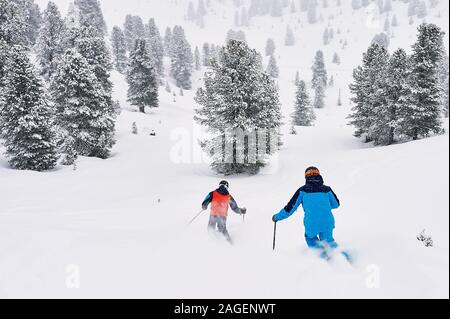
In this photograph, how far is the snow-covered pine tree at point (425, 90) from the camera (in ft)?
90.2

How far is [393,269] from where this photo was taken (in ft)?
18.6

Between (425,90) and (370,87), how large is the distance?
6984mm

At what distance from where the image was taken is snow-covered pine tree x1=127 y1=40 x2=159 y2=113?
48688 millimetres

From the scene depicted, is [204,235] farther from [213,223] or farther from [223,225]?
[223,225]

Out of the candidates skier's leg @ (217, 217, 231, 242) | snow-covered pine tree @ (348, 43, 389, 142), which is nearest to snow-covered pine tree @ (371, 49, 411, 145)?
snow-covered pine tree @ (348, 43, 389, 142)

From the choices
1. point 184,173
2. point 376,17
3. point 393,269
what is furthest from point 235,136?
point 376,17

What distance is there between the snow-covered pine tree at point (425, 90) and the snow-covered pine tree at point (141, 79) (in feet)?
113

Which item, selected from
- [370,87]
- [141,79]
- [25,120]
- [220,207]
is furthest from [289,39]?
[220,207]

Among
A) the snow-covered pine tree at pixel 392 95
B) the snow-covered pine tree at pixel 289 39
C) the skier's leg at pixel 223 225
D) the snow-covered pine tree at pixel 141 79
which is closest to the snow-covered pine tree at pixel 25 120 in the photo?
the skier's leg at pixel 223 225

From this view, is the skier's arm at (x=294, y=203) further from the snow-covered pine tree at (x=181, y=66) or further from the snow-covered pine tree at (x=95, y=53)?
the snow-covered pine tree at (x=181, y=66)

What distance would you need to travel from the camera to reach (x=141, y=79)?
48.8m
